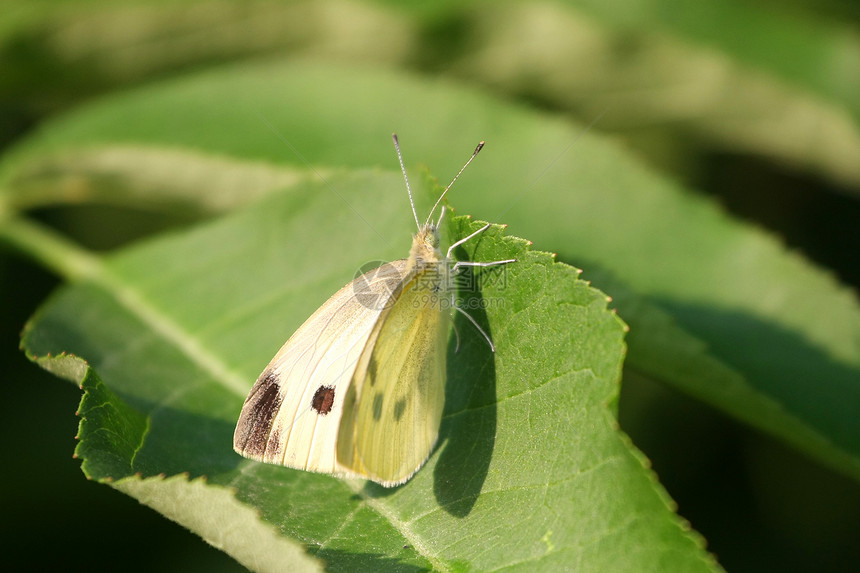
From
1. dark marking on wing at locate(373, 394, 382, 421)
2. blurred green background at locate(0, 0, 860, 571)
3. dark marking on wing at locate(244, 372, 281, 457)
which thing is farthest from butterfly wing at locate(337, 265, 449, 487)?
blurred green background at locate(0, 0, 860, 571)

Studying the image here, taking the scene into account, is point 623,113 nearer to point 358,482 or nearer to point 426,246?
point 426,246

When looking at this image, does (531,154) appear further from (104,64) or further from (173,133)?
(104,64)

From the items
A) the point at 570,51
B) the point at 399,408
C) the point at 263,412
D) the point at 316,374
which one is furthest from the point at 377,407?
the point at 570,51

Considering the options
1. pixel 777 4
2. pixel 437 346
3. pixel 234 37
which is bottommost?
pixel 437 346

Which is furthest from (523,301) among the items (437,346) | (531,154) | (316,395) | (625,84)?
(625,84)

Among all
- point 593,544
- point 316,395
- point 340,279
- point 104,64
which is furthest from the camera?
point 104,64

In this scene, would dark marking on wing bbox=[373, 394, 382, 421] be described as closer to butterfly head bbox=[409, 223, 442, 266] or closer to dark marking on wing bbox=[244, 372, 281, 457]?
dark marking on wing bbox=[244, 372, 281, 457]
